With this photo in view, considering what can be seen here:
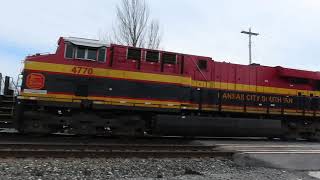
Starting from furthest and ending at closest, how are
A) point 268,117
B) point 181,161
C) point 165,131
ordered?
1. point 268,117
2. point 165,131
3. point 181,161

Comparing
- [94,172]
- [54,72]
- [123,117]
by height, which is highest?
[54,72]

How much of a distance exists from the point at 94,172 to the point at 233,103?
932 cm

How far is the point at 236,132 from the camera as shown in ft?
54.8

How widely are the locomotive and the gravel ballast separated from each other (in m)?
4.04

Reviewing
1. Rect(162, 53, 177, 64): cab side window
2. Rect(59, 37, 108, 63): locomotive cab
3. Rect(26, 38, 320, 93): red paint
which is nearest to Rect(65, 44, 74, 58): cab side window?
Rect(59, 37, 108, 63): locomotive cab

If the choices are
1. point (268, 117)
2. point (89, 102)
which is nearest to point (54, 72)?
point (89, 102)

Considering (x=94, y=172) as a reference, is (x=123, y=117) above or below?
above

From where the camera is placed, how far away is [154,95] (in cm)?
1546

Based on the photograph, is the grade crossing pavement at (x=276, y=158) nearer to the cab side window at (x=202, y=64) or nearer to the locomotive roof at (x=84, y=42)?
the cab side window at (x=202, y=64)

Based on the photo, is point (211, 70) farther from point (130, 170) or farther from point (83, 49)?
point (130, 170)

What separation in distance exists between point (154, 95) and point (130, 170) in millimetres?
5926

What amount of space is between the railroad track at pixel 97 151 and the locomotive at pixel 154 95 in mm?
2110

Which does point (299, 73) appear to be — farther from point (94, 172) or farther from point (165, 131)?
point (94, 172)

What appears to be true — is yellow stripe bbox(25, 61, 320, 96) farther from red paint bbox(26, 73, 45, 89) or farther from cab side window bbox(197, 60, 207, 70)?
cab side window bbox(197, 60, 207, 70)
